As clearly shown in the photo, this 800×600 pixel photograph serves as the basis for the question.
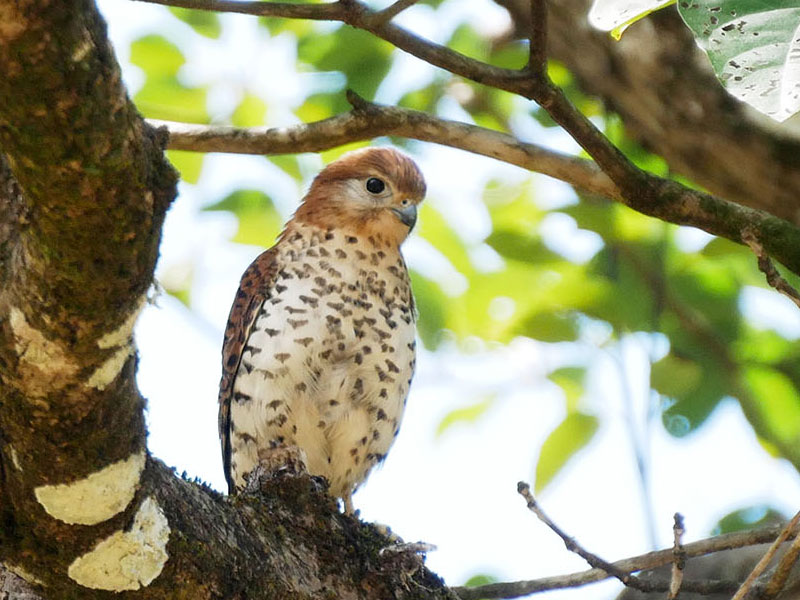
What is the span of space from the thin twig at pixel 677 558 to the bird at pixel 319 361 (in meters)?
1.61

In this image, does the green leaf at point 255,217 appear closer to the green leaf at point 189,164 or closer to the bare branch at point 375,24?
the green leaf at point 189,164

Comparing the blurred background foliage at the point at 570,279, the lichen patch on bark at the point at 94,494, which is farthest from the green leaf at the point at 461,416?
the lichen patch on bark at the point at 94,494

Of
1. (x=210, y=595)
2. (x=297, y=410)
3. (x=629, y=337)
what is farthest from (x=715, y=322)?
(x=210, y=595)

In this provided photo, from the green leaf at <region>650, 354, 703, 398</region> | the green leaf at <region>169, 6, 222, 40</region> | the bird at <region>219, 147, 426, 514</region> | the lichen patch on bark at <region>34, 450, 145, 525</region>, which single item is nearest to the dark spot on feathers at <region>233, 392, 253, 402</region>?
the bird at <region>219, 147, 426, 514</region>

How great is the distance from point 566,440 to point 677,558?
5.73 feet

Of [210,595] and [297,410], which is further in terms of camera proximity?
[297,410]

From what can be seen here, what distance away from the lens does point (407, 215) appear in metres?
5.75

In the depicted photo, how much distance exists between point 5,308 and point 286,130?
1.77 meters

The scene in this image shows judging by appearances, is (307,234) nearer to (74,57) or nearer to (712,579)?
(712,579)

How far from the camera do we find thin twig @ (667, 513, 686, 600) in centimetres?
328

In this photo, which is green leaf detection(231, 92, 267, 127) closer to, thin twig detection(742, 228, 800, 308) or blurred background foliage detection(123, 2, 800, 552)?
blurred background foliage detection(123, 2, 800, 552)

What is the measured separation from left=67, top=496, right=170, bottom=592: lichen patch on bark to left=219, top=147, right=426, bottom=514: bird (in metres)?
1.78

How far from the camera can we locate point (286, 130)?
149 inches

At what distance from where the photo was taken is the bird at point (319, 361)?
183 inches
